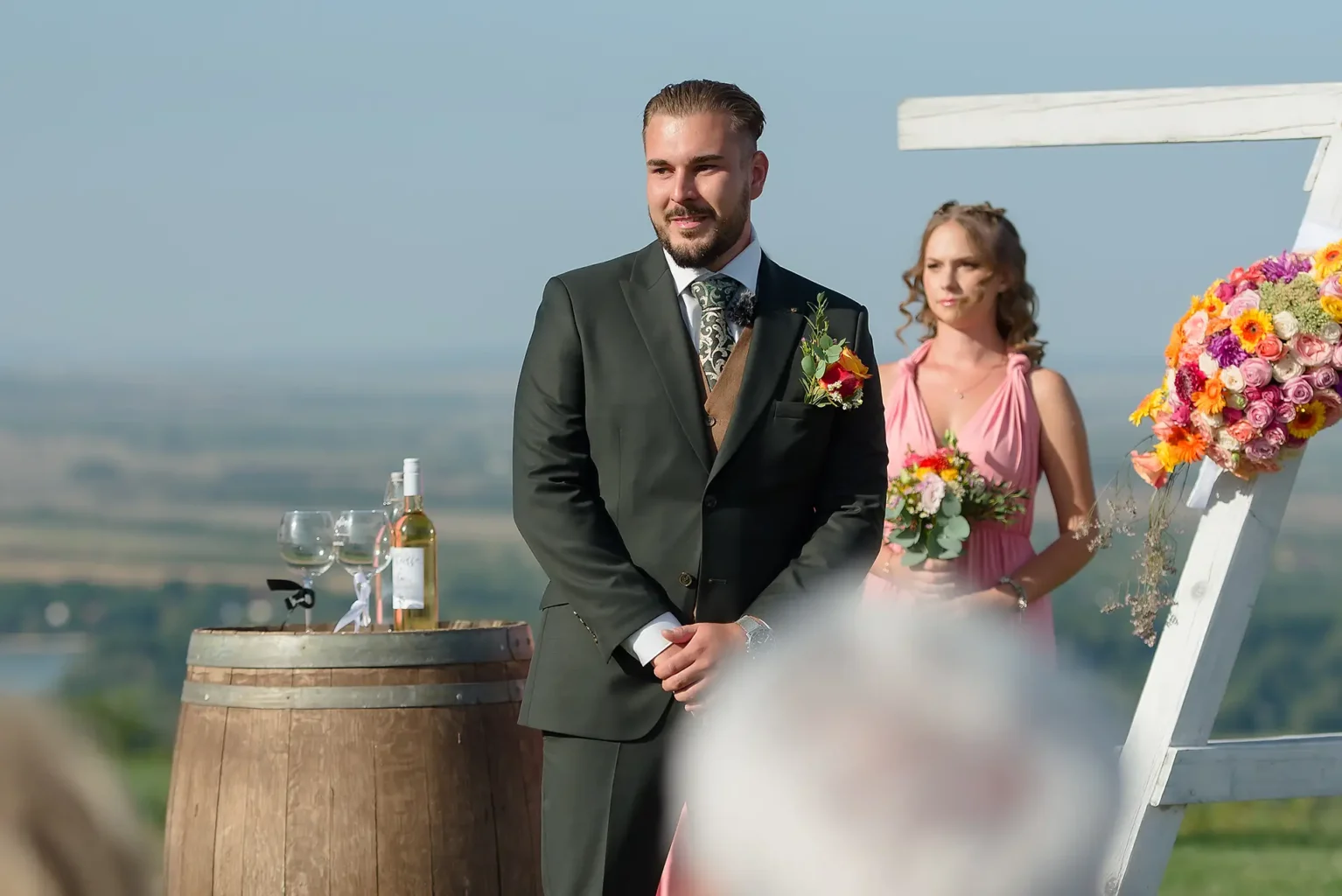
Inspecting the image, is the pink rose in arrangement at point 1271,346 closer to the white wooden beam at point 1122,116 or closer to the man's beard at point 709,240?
the white wooden beam at point 1122,116

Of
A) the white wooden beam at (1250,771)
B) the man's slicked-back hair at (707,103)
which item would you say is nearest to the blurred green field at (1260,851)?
the white wooden beam at (1250,771)

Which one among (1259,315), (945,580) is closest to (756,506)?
(945,580)

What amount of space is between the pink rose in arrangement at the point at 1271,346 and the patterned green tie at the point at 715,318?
5.69 feet

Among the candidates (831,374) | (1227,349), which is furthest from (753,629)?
(1227,349)

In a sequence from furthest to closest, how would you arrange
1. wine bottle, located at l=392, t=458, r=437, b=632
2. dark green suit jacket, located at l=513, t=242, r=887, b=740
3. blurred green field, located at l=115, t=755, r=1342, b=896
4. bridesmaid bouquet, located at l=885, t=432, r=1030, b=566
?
1. blurred green field, located at l=115, t=755, r=1342, b=896
2. bridesmaid bouquet, located at l=885, t=432, r=1030, b=566
3. wine bottle, located at l=392, t=458, r=437, b=632
4. dark green suit jacket, located at l=513, t=242, r=887, b=740

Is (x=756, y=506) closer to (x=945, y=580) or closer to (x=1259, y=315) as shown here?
(x=945, y=580)

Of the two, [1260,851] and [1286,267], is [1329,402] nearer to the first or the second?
[1286,267]

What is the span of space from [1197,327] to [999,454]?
0.58m

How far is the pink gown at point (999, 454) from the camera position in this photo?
4008 millimetres

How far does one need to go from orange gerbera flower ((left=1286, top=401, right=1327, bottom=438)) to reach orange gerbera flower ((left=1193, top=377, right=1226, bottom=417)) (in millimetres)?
173

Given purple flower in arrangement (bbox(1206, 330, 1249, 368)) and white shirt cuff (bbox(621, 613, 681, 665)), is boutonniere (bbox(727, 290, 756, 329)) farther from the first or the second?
purple flower in arrangement (bbox(1206, 330, 1249, 368))

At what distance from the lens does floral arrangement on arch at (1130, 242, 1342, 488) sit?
3904mm

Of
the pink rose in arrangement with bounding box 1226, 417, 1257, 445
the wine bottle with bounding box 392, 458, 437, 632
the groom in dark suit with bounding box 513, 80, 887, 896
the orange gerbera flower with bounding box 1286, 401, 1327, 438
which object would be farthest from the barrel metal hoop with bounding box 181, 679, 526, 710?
the orange gerbera flower with bounding box 1286, 401, 1327, 438

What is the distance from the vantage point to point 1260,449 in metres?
4.00
